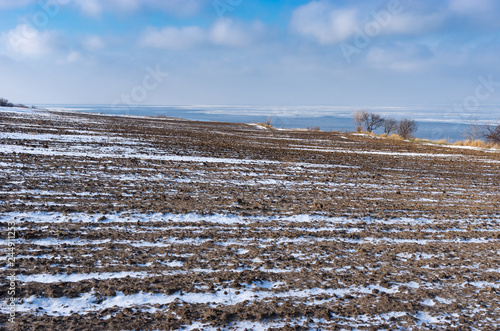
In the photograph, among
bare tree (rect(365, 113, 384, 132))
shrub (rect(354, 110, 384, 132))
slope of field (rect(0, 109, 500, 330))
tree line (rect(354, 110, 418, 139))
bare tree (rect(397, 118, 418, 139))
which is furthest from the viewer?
shrub (rect(354, 110, 384, 132))

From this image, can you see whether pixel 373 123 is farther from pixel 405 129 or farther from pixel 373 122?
pixel 405 129

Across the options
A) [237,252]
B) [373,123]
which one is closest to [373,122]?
[373,123]

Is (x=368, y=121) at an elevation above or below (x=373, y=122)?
above

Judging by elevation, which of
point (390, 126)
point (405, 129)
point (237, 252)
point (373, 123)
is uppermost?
point (373, 123)

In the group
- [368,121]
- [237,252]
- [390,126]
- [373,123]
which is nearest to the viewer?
[237,252]

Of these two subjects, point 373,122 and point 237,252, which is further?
point 373,122

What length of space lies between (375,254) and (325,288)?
155 cm

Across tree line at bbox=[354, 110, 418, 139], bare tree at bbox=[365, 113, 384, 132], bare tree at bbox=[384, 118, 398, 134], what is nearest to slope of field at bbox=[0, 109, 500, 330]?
bare tree at bbox=[384, 118, 398, 134]

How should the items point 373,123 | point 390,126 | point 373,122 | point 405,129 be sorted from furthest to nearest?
point 373,122 → point 373,123 → point 390,126 → point 405,129

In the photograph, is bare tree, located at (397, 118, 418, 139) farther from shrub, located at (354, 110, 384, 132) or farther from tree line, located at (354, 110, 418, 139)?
shrub, located at (354, 110, 384, 132)

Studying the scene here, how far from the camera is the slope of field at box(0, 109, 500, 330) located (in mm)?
3496

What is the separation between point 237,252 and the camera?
194 inches

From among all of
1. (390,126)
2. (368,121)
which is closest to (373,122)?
(368,121)

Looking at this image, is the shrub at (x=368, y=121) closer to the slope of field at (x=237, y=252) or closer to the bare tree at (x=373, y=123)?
the bare tree at (x=373, y=123)
